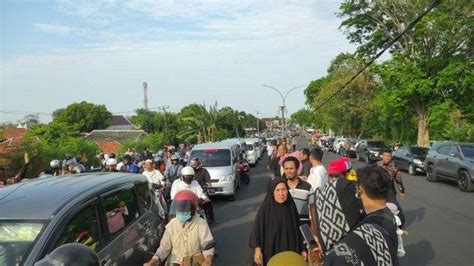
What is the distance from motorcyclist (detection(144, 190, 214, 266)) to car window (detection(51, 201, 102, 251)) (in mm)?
568

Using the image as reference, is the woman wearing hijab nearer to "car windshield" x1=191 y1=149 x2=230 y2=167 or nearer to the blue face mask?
the blue face mask

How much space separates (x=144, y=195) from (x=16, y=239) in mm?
2369

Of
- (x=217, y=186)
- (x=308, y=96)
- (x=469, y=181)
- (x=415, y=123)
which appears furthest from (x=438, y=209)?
(x=308, y=96)

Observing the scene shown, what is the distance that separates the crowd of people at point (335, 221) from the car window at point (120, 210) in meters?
1.38

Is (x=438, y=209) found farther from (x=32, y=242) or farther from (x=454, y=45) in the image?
(x=454, y=45)

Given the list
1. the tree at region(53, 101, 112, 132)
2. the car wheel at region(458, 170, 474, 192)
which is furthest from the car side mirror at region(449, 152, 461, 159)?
the tree at region(53, 101, 112, 132)

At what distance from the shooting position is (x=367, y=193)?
2.80 meters

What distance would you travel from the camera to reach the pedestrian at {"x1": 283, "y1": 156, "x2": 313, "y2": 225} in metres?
5.50

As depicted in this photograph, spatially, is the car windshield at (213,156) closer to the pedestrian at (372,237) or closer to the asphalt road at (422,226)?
the asphalt road at (422,226)

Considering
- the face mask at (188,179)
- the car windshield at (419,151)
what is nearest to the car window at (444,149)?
the car windshield at (419,151)

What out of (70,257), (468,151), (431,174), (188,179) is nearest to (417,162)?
(431,174)

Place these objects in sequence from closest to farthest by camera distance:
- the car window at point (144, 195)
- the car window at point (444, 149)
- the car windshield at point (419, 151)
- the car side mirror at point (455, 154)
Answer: the car window at point (144, 195), the car side mirror at point (455, 154), the car window at point (444, 149), the car windshield at point (419, 151)

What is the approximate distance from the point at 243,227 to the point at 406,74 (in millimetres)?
21563

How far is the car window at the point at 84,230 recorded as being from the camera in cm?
378
